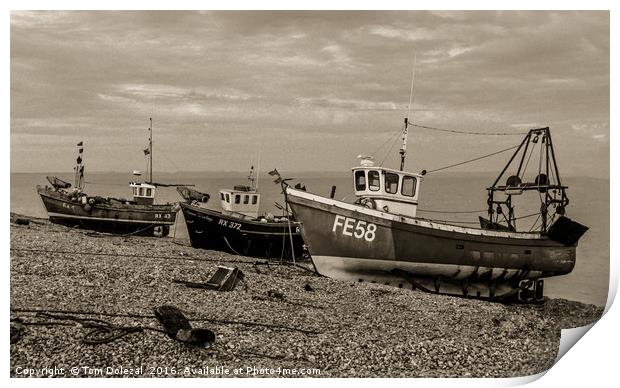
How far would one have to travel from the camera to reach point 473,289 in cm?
1266

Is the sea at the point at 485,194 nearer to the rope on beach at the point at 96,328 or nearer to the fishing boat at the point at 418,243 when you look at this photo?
the fishing boat at the point at 418,243

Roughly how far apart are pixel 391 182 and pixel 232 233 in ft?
19.8

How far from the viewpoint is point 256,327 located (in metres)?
8.34

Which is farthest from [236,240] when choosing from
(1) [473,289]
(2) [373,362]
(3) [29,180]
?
(2) [373,362]

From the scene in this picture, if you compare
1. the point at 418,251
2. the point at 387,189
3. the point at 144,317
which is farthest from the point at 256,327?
the point at 387,189

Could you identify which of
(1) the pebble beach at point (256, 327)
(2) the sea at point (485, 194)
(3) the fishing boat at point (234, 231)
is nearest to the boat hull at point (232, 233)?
(3) the fishing boat at point (234, 231)

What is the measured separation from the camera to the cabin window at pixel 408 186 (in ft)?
41.6

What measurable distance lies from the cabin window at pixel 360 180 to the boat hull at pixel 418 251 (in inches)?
35.4

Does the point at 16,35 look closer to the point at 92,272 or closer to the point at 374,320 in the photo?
the point at 92,272

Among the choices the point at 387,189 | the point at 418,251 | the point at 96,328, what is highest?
the point at 387,189

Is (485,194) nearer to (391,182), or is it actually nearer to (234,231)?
(391,182)

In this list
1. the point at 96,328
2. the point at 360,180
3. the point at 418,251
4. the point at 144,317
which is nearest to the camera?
the point at 96,328

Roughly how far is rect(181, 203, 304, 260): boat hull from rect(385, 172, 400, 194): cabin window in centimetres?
494

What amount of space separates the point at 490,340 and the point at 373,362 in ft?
6.94
